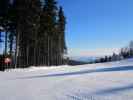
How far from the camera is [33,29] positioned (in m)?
36.0

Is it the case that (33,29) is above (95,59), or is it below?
above

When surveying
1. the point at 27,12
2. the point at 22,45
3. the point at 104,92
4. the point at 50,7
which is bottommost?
the point at 104,92

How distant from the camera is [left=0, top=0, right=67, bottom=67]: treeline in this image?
32844 mm

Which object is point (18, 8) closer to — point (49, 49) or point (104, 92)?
point (49, 49)

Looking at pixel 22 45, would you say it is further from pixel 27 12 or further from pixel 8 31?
pixel 27 12

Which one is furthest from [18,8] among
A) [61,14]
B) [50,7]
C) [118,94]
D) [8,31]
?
[118,94]

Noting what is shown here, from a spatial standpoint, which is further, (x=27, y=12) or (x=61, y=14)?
(x=61, y=14)

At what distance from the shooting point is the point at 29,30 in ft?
117

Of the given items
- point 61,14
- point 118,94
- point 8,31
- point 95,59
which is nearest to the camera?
point 118,94

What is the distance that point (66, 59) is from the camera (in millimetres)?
56969

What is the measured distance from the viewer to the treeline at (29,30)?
32844 millimetres

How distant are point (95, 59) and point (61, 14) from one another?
16.2m

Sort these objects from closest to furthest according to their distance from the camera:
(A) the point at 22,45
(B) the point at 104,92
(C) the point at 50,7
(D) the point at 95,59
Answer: (B) the point at 104,92 < (A) the point at 22,45 < (C) the point at 50,7 < (D) the point at 95,59

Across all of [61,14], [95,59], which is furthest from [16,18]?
[95,59]
